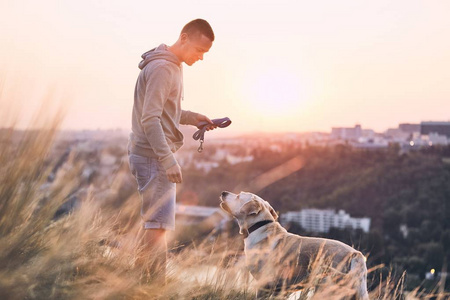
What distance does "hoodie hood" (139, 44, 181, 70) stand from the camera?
3546 mm

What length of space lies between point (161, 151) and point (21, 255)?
45.6 inches

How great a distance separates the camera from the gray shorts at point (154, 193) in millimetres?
3492

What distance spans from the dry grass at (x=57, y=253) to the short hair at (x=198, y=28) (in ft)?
3.50

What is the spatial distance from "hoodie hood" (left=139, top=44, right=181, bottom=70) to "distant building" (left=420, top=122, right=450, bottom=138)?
86.1 meters

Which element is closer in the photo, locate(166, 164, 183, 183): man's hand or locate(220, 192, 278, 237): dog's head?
locate(166, 164, 183, 183): man's hand

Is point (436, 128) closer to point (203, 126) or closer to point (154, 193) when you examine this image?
point (203, 126)

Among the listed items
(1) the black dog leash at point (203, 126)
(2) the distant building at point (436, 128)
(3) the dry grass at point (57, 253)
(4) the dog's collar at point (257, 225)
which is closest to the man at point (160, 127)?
(3) the dry grass at point (57, 253)

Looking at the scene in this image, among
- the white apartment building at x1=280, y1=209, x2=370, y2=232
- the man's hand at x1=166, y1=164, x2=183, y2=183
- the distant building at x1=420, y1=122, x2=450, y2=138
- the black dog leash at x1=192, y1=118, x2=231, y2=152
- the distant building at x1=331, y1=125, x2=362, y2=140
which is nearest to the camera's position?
the man's hand at x1=166, y1=164, x2=183, y2=183

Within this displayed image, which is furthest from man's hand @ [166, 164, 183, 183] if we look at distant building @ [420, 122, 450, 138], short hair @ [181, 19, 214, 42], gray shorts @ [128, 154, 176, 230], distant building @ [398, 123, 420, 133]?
distant building @ [398, 123, 420, 133]

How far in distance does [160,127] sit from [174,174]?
263 millimetres

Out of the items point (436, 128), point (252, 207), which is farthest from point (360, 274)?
point (436, 128)

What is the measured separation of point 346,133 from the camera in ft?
306

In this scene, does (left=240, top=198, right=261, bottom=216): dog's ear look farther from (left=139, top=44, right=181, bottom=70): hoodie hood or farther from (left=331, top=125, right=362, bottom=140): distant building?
(left=331, top=125, right=362, bottom=140): distant building

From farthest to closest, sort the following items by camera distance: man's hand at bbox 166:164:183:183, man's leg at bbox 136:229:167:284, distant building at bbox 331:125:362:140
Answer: distant building at bbox 331:125:362:140 → man's hand at bbox 166:164:183:183 → man's leg at bbox 136:229:167:284
